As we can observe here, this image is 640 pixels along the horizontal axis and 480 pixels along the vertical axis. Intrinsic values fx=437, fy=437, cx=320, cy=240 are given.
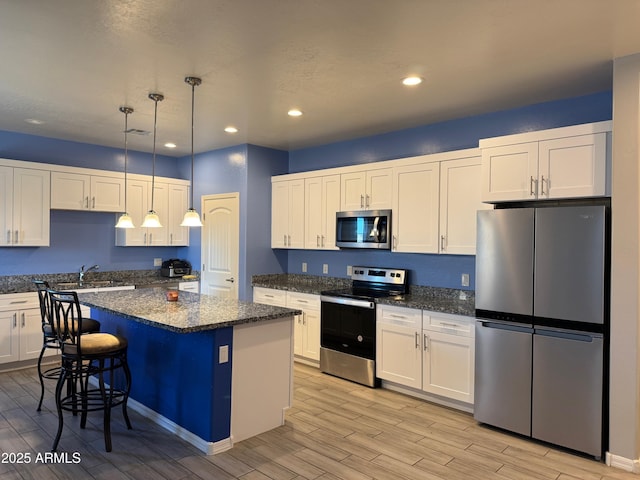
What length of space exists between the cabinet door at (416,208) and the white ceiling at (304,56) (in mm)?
552

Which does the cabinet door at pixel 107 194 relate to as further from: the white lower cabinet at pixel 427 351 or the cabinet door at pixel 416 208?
the white lower cabinet at pixel 427 351

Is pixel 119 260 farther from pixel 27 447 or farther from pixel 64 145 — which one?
pixel 27 447

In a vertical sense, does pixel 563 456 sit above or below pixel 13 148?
below

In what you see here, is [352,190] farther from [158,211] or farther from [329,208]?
[158,211]

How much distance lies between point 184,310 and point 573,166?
3056 millimetres

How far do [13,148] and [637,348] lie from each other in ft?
20.9

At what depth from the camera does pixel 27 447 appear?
304 cm

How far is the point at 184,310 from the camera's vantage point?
3.28 metres

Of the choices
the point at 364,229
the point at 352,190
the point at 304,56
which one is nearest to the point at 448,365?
the point at 364,229

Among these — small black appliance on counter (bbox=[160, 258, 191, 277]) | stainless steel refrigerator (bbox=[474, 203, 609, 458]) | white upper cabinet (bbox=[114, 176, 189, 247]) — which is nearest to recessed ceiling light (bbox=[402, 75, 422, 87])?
stainless steel refrigerator (bbox=[474, 203, 609, 458])

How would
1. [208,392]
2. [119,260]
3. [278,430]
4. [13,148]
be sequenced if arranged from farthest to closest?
[119,260] → [13,148] → [278,430] → [208,392]

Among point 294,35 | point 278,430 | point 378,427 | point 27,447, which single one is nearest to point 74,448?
point 27,447

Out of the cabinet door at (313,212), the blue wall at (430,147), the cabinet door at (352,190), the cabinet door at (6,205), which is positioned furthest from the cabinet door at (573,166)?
the cabinet door at (6,205)

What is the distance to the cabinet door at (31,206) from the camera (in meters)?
4.91
